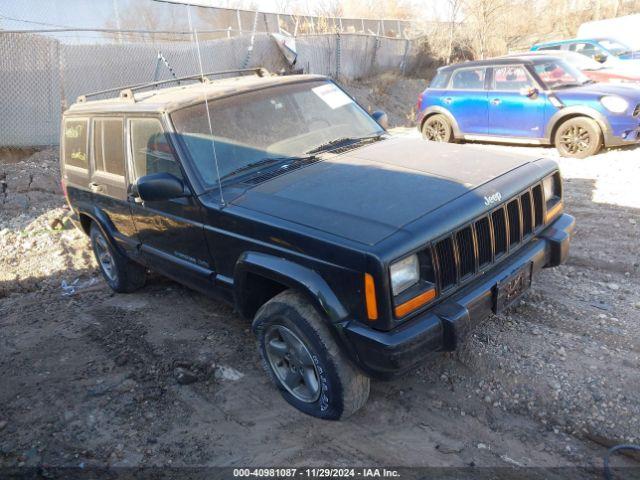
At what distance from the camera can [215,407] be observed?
131 inches

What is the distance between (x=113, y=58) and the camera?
1087 centimetres

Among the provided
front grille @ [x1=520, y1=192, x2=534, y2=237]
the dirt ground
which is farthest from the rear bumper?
front grille @ [x1=520, y1=192, x2=534, y2=237]

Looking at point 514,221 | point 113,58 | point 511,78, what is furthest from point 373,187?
point 113,58

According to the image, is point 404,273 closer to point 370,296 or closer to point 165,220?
point 370,296

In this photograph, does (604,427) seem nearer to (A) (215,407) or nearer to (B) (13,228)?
(A) (215,407)

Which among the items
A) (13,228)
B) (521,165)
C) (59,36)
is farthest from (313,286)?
(59,36)

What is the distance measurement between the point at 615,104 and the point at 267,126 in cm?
618

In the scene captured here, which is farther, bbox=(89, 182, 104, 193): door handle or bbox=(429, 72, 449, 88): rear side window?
bbox=(429, 72, 449, 88): rear side window

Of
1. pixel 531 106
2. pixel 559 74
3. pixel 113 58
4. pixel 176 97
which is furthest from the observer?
pixel 113 58

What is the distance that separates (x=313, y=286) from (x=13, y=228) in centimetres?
616

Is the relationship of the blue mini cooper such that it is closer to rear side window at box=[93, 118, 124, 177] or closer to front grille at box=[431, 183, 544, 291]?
front grille at box=[431, 183, 544, 291]

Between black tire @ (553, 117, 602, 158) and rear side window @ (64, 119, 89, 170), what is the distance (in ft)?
22.7

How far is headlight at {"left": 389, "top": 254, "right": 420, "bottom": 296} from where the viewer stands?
99.3 inches

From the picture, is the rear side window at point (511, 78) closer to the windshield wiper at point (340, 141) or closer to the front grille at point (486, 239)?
the windshield wiper at point (340, 141)
